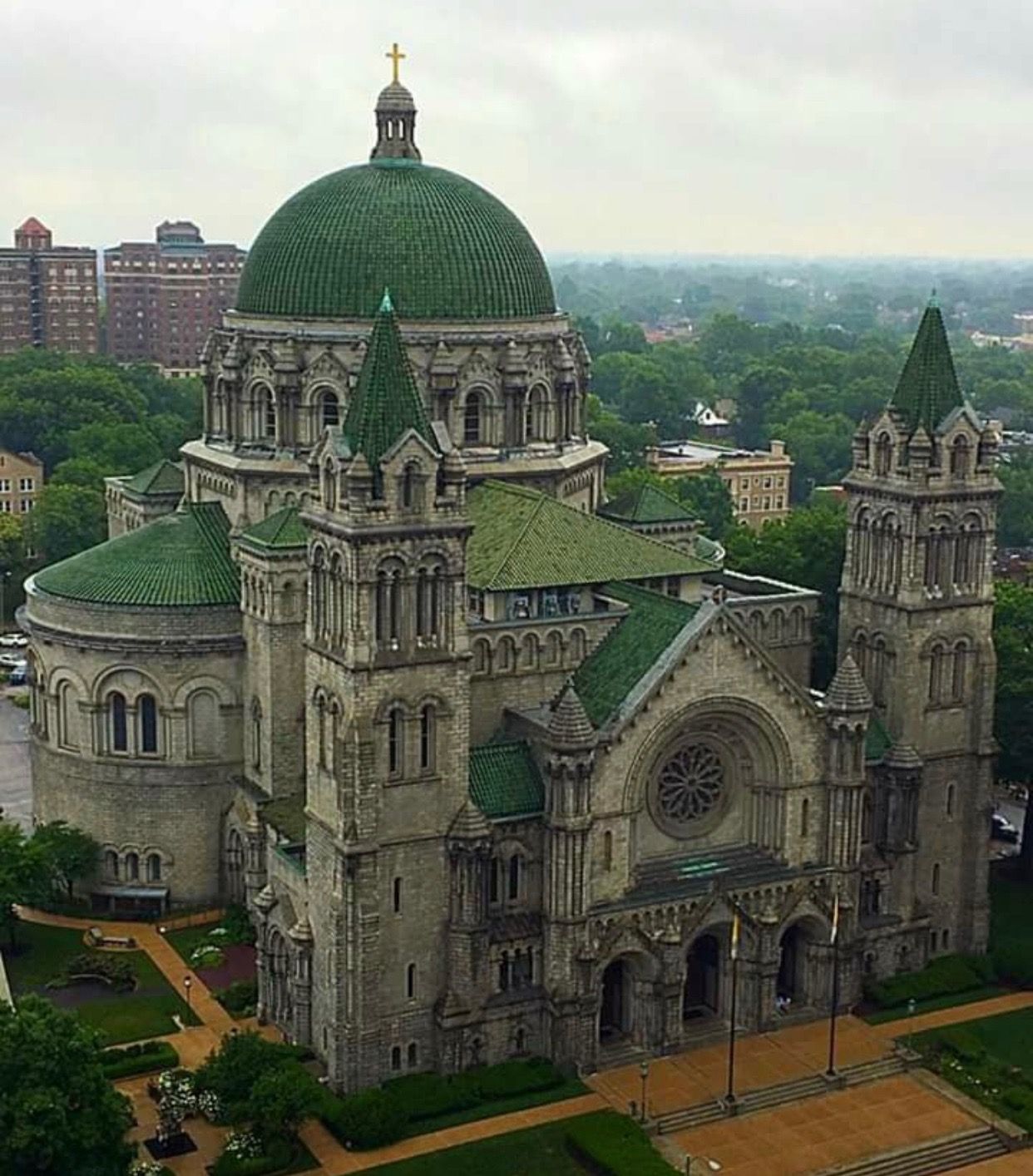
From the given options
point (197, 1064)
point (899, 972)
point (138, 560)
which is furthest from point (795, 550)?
point (197, 1064)

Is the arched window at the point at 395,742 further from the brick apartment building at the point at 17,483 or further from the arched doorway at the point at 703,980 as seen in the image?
the brick apartment building at the point at 17,483

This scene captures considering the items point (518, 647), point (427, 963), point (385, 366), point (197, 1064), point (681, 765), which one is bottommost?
point (197, 1064)

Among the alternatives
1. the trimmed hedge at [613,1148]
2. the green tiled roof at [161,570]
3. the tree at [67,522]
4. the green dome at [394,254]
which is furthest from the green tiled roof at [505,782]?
the tree at [67,522]

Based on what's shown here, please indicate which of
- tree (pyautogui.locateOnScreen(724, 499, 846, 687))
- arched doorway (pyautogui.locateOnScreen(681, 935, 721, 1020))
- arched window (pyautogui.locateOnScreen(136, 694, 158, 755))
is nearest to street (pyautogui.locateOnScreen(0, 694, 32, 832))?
arched window (pyautogui.locateOnScreen(136, 694, 158, 755))

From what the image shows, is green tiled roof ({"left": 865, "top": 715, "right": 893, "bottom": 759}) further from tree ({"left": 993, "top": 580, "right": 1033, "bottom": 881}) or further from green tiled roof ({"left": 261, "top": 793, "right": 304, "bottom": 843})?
green tiled roof ({"left": 261, "top": 793, "right": 304, "bottom": 843})

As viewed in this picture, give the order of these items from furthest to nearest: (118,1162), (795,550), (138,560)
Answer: (795,550) → (138,560) → (118,1162)

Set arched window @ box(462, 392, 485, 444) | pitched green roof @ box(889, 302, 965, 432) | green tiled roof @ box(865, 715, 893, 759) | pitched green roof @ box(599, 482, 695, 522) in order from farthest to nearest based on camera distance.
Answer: pitched green roof @ box(599, 482, 695, 522) → arched window @ box(462, 392, 485, 444) → green tiled roof @ box(865, 715, 893, 759) → pitched green roof @ box(889, 302, 965, 432)

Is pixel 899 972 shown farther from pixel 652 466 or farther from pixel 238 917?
pixel 652 466
